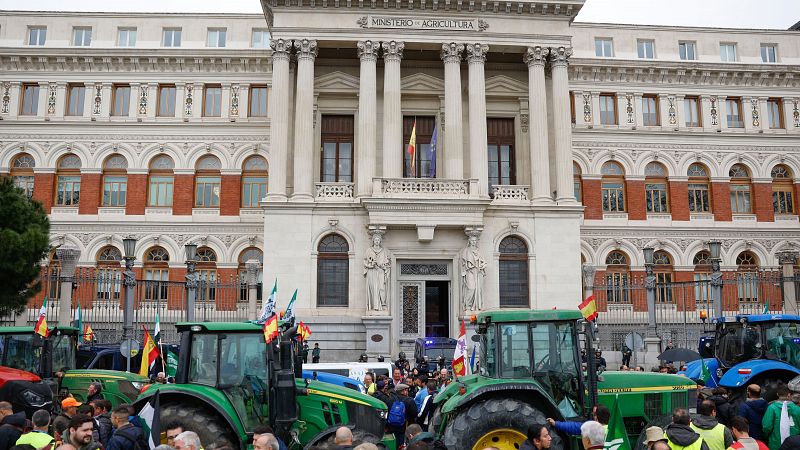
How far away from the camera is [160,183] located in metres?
38.3

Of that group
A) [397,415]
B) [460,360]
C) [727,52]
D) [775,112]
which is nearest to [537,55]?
[727,52]

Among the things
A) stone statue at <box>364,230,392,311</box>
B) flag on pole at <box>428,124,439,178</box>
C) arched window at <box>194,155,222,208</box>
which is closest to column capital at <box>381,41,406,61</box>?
flag on pole at <box>428,124,439,178</box>

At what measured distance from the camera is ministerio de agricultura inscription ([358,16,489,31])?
32.7 meters

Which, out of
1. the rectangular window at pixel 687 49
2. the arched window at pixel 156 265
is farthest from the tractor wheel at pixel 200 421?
the rectangular window at pixel 687 49

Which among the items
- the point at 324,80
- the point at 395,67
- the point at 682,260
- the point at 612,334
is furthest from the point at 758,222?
the point at 324,80

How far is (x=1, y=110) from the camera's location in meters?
38.1

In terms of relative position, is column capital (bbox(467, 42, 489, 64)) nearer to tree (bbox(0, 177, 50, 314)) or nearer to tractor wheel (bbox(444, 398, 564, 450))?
tree (bbox(0, 177, 50, 314))

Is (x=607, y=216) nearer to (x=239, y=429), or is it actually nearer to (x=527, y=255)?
(x=527, y=255)

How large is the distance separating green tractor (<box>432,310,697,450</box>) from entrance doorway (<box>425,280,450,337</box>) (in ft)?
62.7

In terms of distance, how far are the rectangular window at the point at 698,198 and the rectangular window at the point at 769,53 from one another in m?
8.77

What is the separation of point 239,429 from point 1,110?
113 ft

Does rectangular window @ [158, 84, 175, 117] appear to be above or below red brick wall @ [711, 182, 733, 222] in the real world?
above

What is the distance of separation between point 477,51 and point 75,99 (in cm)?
2167

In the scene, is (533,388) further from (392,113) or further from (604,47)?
(604,47)
